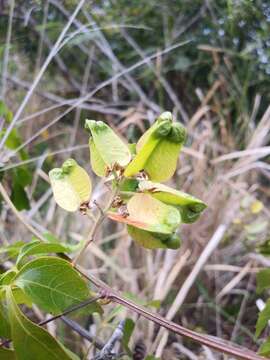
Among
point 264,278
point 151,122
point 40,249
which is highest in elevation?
point 40,249

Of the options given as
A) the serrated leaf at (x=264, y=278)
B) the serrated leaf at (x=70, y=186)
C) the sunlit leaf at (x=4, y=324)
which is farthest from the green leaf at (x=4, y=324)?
the serrated leaf at (x=264, y=278)

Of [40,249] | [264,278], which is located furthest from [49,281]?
[264,278]

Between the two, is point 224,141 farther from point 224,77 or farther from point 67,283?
point 67,283

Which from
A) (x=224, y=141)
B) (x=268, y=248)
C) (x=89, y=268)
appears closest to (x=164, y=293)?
(x=89, y=268)

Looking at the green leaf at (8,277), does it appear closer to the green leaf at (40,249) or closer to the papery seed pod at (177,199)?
the green leaf at (40,249)

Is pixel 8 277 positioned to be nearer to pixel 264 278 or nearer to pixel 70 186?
pixel 70 186

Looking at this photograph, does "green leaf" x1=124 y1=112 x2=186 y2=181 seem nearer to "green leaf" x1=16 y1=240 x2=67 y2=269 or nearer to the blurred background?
"green leaf" x1=16 y1=240 x2=67 y2=269

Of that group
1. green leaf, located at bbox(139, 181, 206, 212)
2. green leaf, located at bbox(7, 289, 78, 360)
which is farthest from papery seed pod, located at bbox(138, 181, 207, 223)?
green leaf, located at bbox(7, 289, 78, 360)
